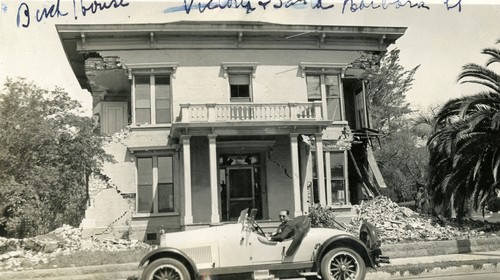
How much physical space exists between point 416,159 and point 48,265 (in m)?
29.7

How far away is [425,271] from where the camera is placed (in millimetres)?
10359

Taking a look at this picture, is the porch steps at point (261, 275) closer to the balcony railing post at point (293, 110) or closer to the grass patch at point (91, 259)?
the grass patch at point (91, 259)

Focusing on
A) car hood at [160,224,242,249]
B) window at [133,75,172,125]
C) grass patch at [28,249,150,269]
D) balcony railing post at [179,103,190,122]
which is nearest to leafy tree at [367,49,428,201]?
window at [133,75,172,125]

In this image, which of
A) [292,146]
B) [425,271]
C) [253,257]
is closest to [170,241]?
[253,257]

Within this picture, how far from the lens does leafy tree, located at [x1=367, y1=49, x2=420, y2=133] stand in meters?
39.8

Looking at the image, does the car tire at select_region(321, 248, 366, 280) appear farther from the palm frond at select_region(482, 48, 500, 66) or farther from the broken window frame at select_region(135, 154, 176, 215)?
the broken window frame at select_region(135, 154, 176, 215)

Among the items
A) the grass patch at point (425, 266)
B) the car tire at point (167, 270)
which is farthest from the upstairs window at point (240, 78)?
the car tire at point (167, 270)

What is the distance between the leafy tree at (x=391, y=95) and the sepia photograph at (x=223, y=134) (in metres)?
18.1

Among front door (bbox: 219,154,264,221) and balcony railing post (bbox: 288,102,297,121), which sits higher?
balcony railing post (bbox: 288,102,297,121)

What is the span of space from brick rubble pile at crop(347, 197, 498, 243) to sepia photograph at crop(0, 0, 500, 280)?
3.4 inches

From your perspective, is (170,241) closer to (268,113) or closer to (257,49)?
(268,113)

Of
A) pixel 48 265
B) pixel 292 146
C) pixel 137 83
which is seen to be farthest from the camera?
pixel 137 83

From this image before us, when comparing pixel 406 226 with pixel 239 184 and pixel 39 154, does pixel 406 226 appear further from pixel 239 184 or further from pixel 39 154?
pixel 39 154

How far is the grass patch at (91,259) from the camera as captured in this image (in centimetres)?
1235
